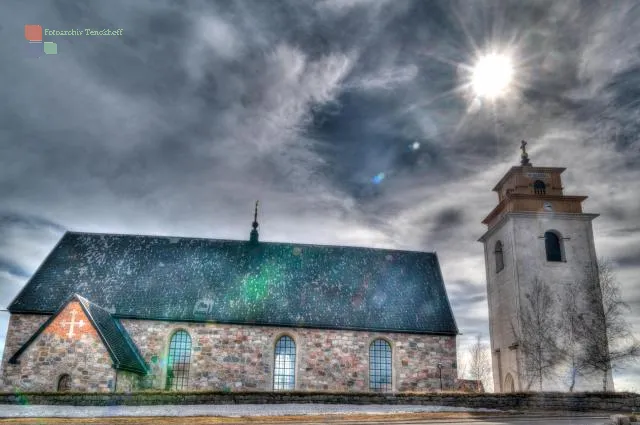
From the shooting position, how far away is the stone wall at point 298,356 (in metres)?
27.2

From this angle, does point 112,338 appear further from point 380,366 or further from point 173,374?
point 380,366

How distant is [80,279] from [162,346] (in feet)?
22.3

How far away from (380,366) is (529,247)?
1089 centimetres

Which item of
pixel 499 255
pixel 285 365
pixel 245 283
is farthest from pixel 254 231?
pixel 499 255

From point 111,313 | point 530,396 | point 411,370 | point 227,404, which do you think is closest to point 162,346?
point 111,313

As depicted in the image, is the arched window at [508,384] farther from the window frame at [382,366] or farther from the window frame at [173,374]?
the window frame at [173,374]

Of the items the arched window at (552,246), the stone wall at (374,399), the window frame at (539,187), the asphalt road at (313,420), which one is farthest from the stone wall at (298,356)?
the asphalt road at (313,420)

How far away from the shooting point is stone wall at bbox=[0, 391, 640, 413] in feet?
62.2

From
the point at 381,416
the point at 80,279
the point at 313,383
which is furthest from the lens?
the point at 80,279

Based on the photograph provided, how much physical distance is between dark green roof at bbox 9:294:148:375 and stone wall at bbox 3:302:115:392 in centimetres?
22

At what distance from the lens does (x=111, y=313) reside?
28.0m

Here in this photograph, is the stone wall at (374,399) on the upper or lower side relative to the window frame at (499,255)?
lower

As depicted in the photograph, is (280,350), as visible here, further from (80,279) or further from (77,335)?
(80,279)

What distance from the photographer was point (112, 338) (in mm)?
25250
